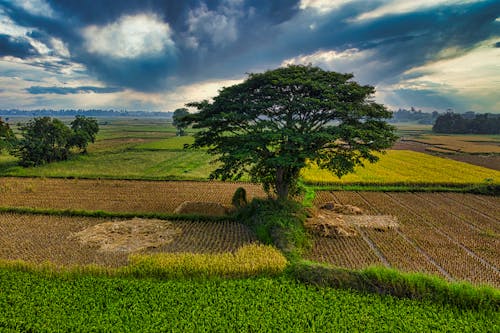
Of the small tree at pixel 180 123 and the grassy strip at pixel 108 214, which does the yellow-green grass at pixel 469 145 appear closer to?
Result: the small tree at pixel 180 123

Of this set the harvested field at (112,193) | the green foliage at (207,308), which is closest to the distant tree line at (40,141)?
the harvested field at (112,193)

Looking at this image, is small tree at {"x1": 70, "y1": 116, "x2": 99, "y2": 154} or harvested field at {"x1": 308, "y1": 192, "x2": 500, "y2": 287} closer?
harvested field at {"x1": 308, "y1": 192, "x2": 500, "y2": 287}

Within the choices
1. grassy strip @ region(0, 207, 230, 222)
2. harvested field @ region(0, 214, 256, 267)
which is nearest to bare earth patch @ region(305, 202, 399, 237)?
harvested field @ region(0, 214, 256, 267)

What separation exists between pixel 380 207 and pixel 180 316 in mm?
18787

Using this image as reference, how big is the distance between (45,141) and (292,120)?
40613 millimetres

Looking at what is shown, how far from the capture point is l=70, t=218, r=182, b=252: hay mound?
1430 centimetres

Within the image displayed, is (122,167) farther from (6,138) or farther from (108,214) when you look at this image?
(108,214)

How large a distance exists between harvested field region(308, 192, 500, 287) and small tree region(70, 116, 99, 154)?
41477 millimetres

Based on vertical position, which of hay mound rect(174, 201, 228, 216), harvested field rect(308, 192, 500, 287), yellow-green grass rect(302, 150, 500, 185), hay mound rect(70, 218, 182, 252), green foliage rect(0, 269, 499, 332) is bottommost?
harvested field rect(308, 192, 500, 287)

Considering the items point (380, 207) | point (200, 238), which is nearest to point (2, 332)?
point (200, 238)

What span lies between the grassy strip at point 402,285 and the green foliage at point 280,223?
1.67 m

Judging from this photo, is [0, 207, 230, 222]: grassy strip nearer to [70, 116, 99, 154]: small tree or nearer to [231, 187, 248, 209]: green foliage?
→ [231, 187, 248, 209]: green foliage

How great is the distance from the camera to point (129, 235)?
15766 millimetres

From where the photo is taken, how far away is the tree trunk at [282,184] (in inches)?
752
